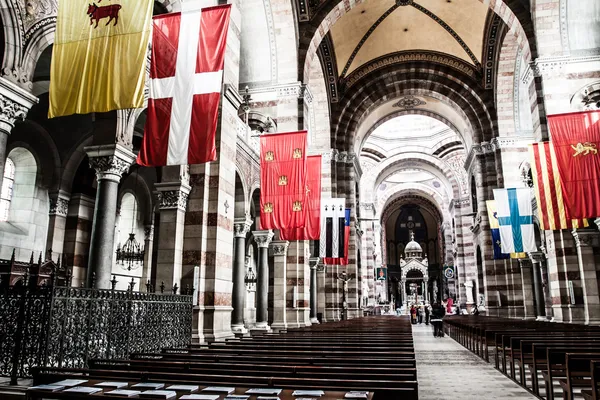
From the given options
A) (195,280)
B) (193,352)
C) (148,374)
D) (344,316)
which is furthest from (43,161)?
(344,316)

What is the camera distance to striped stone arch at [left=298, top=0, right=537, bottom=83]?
51.1ft

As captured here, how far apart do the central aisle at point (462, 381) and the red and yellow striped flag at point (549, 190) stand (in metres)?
4.38

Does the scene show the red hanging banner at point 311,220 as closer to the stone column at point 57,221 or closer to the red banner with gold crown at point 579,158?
the red banner with gold crown at point 579,158

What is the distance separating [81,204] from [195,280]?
767 cm

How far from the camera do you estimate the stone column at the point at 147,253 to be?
1702 cm

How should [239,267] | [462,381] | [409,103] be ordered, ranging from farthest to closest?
[409,103], [239,267], [462,381]

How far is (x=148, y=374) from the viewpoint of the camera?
3463 mm

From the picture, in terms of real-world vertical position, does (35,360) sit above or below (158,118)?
below

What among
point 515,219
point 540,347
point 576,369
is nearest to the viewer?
point 576,369

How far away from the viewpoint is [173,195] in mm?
9219

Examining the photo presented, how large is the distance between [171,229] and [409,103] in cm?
2404

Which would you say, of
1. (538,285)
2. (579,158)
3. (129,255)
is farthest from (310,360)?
(538,285)

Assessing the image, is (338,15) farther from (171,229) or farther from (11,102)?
(11,102)

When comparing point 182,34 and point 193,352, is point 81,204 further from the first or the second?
point 193,352
